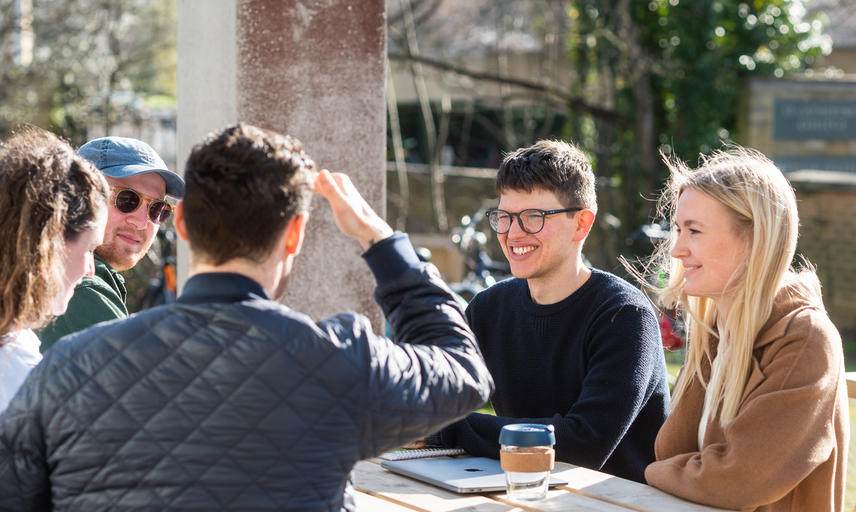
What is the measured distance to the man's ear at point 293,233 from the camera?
65.8 inches

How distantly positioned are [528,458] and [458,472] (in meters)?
0.30

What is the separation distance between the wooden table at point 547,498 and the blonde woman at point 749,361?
66 mm

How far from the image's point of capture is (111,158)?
3.23m

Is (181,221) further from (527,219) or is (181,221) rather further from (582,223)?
(582,223)

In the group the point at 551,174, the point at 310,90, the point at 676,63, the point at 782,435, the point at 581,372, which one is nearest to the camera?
the point at 782,435

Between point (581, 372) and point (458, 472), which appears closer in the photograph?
point (458, 472)

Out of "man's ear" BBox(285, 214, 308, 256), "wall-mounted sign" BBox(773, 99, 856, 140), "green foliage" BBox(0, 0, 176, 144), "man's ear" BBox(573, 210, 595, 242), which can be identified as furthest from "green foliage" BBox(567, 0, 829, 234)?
"man's ear" BBox(285, 214, 308, 256)

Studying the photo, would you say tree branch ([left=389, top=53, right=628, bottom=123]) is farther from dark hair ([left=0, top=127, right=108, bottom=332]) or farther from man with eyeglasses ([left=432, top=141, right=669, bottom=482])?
dark hair ([left=0, top=127, right=108, bottom=332])

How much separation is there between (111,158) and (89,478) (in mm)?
1805

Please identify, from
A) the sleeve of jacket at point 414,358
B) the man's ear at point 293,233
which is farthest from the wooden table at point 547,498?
the man's ear at point 293,233

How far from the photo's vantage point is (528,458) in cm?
227

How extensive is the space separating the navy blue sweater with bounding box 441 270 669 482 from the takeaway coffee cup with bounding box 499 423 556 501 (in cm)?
40

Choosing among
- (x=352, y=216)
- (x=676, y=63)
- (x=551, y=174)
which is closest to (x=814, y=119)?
(x=676, y=63)

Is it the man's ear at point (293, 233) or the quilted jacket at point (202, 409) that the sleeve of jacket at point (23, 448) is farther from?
the man's ear at point (293, 233)
